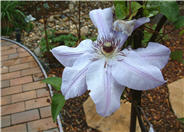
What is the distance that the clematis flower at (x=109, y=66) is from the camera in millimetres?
501

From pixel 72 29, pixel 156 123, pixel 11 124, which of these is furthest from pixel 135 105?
pixel 72 29

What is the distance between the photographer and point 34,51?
2.83 m

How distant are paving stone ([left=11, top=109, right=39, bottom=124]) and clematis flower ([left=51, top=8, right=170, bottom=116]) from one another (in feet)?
4.86

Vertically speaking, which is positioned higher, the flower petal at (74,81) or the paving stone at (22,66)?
the flower petal at (74,81)

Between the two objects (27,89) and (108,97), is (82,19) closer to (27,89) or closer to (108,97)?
(27,89)

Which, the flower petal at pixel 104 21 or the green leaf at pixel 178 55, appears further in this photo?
the green leaf at pixel 178 55

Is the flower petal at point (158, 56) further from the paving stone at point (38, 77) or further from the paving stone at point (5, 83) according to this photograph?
the paving stone at point (5, 83)

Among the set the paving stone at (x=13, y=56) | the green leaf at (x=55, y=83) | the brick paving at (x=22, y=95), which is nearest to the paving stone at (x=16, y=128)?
the brick paving at (x=22, y=95)

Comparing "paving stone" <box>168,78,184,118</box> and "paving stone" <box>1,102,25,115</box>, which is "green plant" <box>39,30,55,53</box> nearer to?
"paving stone" <box>1,102,25,115</box>

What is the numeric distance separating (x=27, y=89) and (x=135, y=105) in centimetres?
162

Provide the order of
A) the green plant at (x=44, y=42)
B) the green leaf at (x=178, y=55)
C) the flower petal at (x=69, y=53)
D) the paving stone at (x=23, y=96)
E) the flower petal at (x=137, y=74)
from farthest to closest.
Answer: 1. the green plant at (x=44, y=42)
2. the paving stone at (x=23, y=96)
3. the green leaf at (x=178, y=55)
4. the flower petal at (x=69, y=53)
5. the flower petal at (x=137, y=74)

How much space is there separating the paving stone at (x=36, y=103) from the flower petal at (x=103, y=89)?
161 cm

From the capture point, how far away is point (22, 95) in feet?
7.18

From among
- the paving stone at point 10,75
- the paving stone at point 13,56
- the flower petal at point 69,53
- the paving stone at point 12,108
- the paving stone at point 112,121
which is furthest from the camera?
the paving stone at point 13,56
